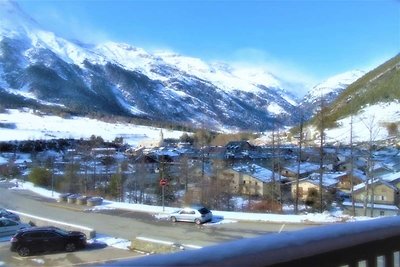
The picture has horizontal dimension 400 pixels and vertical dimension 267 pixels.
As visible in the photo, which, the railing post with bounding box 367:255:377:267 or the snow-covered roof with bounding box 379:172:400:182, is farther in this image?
the snow-covered roof with bounding box 379:172:400:182

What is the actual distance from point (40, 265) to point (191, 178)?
2.11 meters

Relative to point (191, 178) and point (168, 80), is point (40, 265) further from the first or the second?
point (191, 178)

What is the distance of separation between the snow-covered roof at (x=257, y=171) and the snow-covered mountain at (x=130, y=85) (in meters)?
0.53

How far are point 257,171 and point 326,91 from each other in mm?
1192

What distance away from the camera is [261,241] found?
32.9 inches

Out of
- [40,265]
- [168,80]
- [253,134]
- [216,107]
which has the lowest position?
[40,265]

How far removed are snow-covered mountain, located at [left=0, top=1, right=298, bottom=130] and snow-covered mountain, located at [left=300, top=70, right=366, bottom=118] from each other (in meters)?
0.10

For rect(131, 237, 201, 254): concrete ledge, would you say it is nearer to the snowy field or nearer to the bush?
the bush

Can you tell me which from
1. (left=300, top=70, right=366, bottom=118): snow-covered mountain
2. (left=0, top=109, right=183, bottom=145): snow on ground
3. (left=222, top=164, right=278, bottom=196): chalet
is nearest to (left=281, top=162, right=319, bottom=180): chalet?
(left=222, top=164, right=278, bottom=196): chalet

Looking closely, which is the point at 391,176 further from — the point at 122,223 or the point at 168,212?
the point at 122,223

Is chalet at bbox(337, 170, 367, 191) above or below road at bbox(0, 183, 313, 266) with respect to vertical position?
above

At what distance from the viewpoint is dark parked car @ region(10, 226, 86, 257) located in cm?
106

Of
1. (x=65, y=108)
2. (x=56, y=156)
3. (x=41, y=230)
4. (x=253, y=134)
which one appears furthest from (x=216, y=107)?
(x=41, y=230)

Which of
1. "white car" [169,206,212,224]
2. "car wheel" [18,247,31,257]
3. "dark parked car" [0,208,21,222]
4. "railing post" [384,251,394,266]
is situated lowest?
"railing post" [384,251,394,266]
